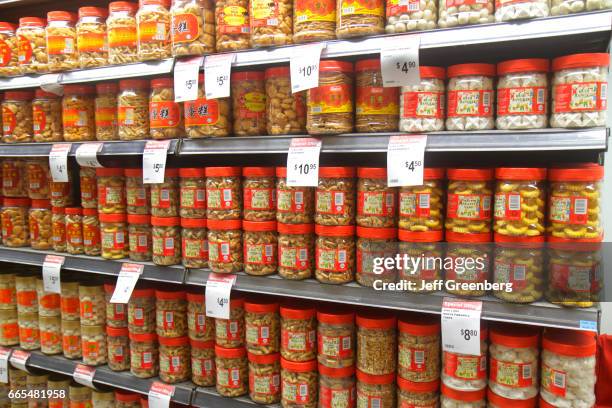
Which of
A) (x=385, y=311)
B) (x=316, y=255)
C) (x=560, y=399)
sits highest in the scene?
(x=316, y=255)

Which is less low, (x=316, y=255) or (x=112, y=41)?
(x=112, y=41)

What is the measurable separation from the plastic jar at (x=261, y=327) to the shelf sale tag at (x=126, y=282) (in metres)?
0.46

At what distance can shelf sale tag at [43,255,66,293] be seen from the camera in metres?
2.02

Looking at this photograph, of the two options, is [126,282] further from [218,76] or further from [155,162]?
[218,76]

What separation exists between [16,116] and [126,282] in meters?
0.94

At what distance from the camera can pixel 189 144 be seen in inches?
68.2

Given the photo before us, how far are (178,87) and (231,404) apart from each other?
1140mm

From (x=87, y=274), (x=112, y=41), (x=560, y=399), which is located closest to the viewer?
(x=560, y=399)

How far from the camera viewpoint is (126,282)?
1847 millimetres

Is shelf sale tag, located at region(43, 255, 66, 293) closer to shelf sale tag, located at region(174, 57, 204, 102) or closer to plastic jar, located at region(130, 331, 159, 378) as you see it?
plastic jar, located at region(130, 331, 159, 378)

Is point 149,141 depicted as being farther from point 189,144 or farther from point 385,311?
point 385,311

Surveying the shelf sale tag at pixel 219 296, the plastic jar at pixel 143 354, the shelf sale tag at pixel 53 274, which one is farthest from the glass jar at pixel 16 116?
the shelf sale tag at pixel 219 296

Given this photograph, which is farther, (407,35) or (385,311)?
(385,311)

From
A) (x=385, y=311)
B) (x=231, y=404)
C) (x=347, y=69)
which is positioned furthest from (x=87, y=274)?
(x=347, y=69)
